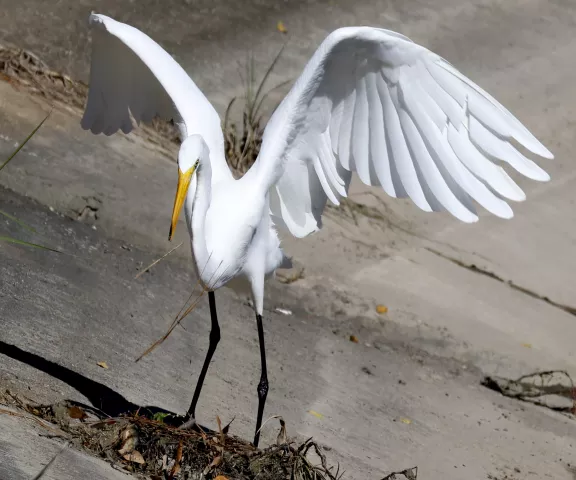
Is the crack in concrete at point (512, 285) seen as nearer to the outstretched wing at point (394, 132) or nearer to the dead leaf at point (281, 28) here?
the dead leaf at point (281, 28)

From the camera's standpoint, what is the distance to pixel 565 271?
8.49 m

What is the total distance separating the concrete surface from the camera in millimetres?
5246

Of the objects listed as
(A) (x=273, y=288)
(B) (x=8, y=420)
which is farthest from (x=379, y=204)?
(B) (x=8, y=420)

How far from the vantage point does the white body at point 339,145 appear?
4121 mm

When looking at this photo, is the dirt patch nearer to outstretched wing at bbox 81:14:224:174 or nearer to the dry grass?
outstretched wing at bbox 81:14:224:174

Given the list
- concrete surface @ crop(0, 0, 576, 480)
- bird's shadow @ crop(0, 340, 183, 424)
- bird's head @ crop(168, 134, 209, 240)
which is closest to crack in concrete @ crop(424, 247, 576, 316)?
concrete surface @ crop(0, 0, 576, 480)

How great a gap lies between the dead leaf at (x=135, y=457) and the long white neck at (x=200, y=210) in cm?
91

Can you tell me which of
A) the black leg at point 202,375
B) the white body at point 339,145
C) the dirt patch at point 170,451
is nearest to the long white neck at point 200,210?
the white body at point 339,145

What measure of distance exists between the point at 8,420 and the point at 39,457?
0.77 ft

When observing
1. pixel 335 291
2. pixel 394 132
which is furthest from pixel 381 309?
pixel 394 132

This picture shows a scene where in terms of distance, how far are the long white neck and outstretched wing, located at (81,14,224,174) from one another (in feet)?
1.44

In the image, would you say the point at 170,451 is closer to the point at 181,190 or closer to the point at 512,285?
the point at 181,190

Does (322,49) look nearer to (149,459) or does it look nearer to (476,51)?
(149,459)

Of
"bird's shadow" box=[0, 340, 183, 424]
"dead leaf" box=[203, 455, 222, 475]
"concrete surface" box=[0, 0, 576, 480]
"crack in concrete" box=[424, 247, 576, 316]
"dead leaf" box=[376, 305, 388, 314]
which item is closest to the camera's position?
"dead leaf" box=[203, 455, 222, 475]
